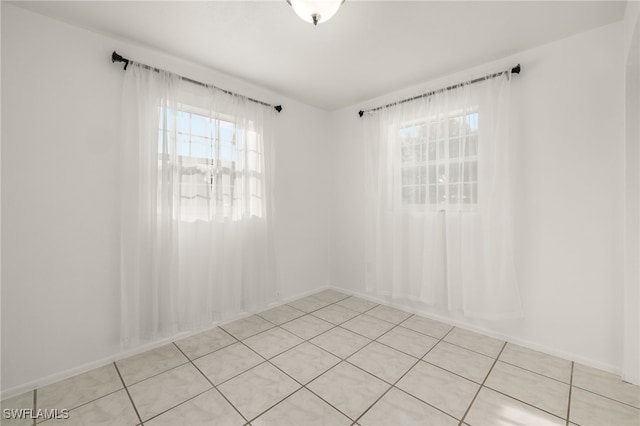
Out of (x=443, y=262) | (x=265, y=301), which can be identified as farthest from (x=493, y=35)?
(x=265, y=301)

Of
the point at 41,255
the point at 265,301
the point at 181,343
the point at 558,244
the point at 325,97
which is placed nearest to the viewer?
the point at 41,255

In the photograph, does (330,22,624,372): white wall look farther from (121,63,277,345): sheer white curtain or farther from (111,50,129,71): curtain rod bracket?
(111,50,129,71): curtain rod bracket

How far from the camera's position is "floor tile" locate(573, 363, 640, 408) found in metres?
1.70

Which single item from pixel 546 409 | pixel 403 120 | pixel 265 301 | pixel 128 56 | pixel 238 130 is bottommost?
pixel 546 409

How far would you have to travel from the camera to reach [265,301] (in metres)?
3.06

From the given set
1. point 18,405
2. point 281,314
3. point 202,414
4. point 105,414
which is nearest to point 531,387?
point 202,414

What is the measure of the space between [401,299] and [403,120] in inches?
85.5

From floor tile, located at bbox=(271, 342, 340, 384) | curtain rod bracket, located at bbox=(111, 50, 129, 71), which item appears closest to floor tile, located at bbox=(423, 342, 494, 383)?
floor tile, located at bbox=(271, 342, 340, 384)

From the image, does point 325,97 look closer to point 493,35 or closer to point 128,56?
point 493,35

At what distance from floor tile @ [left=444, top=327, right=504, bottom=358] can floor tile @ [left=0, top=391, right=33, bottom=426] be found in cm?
310

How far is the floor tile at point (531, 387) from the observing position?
1659mm

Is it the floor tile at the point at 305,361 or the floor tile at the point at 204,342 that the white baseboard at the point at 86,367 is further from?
the floor tile at the point at 305,361

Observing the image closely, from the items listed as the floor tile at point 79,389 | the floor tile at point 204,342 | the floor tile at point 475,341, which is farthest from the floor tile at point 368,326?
the floor tile at point 79,389

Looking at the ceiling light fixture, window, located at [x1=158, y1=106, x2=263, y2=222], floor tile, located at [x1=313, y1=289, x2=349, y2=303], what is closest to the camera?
the ceiling light fixture
